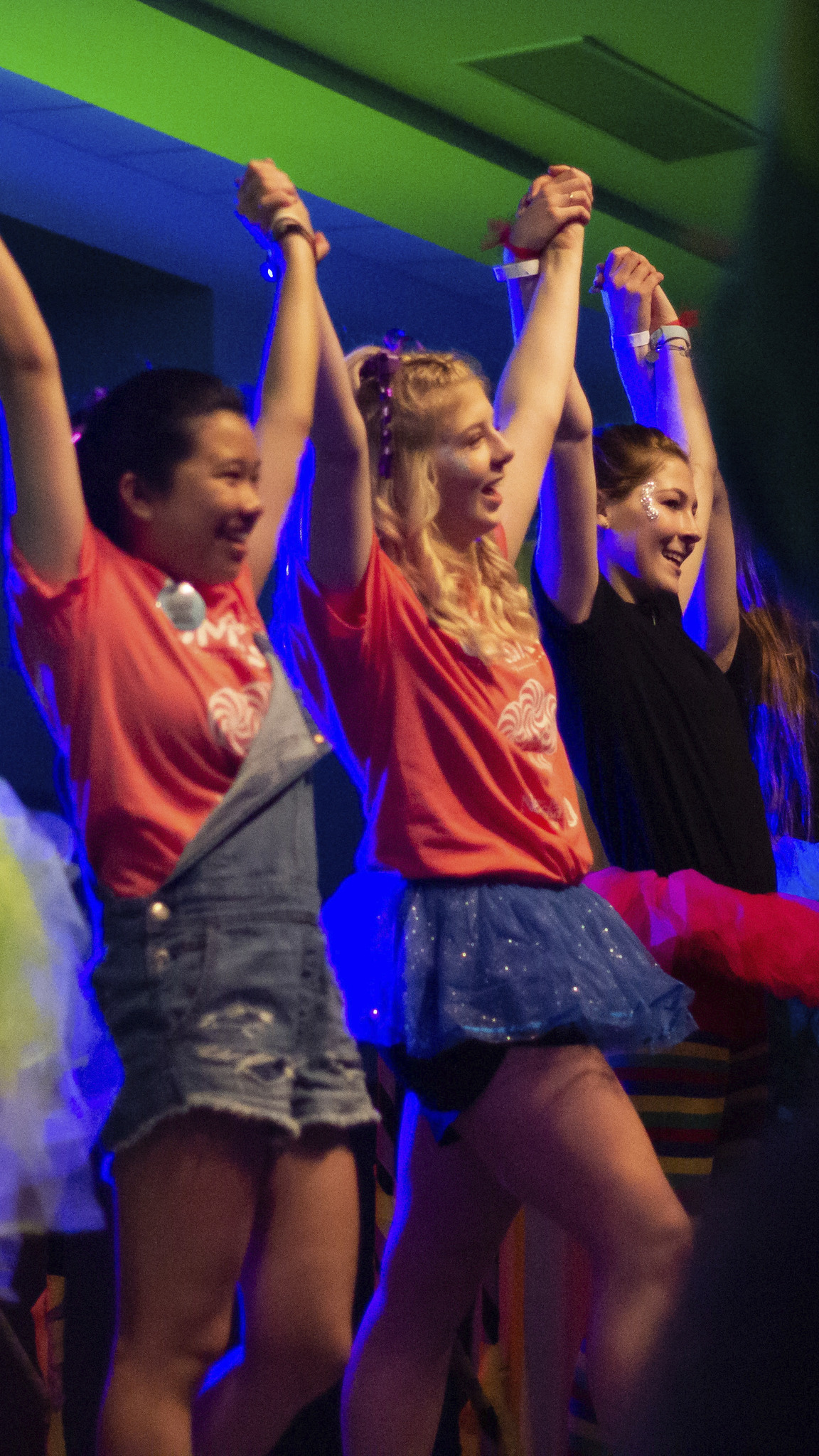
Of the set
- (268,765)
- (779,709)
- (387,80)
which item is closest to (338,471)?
(268,765)

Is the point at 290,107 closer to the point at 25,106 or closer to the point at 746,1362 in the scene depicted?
the point at 25,106

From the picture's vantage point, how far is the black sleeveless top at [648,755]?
228 cm

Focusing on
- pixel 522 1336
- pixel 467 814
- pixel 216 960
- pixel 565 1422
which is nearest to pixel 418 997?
pixel 467 814

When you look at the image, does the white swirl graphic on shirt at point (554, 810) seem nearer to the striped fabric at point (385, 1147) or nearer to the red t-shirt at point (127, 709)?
the red t-shirt at point (127, 709)

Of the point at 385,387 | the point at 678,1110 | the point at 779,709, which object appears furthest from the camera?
the point at 779,709

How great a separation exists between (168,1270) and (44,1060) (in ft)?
0.86

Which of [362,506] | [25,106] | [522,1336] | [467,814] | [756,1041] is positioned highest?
[25,106]

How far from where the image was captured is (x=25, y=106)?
3414 mm

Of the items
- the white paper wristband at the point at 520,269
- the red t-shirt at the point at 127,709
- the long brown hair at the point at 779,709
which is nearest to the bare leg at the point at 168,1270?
the red t-shirt at the point at 127,709

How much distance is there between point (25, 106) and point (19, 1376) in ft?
8.36

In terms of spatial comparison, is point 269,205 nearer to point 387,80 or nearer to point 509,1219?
point 509,1219

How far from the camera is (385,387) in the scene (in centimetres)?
204

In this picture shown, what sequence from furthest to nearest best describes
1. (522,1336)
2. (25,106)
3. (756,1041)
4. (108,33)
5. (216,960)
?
(25,106) < (108,33) < (522,1336) < (756,1041) < (216,960)

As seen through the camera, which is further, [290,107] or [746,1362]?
[290,107]
